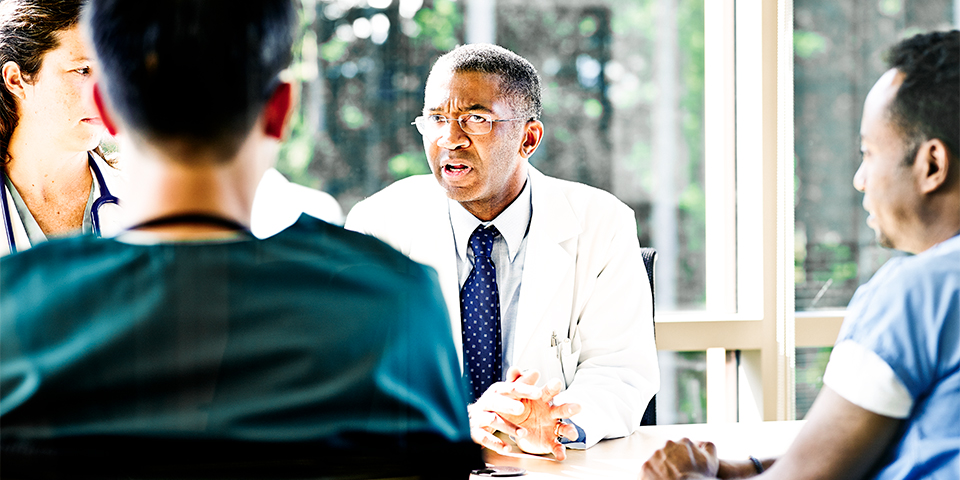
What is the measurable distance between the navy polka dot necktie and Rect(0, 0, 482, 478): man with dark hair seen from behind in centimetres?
99

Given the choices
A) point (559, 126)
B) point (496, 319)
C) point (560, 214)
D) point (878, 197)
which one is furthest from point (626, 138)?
point (878, 197)

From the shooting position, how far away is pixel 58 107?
4.39ft

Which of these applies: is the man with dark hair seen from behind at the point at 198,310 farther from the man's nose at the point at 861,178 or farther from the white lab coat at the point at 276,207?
the man's nose at the point at 861,178

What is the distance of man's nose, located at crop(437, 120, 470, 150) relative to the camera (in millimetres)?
1808

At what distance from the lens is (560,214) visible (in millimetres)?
1909

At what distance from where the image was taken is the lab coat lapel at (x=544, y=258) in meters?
1.71

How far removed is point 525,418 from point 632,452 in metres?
0.20

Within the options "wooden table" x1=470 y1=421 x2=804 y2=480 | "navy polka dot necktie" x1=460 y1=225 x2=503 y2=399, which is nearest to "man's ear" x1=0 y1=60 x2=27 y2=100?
"navy polka dot necktie" x1=460 y1=225 x2=503 y2=399

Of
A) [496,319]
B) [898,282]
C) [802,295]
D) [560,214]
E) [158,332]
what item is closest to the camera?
[158,332]

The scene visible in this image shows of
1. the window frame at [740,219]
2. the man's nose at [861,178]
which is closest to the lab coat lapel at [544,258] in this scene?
the window frame at [740,219]

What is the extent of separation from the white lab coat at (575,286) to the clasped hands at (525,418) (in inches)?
8.3

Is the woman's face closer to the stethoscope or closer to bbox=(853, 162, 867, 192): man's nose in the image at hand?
the stethoscope

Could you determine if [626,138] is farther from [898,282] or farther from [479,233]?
[898,282]

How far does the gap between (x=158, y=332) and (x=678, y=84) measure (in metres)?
2.26
